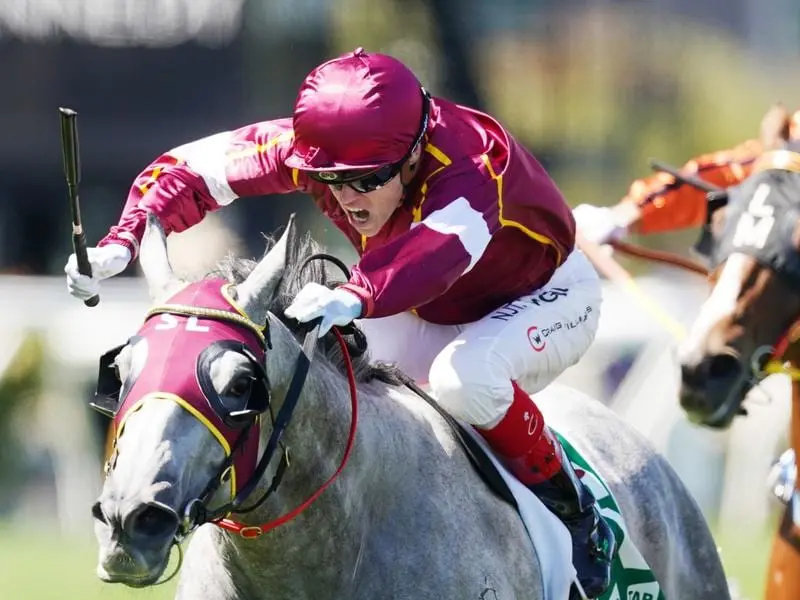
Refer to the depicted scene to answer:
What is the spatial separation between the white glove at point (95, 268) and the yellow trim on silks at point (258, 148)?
0.52m

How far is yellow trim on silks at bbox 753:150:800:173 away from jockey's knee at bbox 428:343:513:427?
3.91 feet

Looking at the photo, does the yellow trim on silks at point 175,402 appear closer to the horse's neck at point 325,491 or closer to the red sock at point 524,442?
the horse's neck at point 325,491

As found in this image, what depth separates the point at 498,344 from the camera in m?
4.28

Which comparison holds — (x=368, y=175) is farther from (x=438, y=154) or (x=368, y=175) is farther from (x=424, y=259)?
(x=424, y=259)

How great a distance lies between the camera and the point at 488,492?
4.18 metres

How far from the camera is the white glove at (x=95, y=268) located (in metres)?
4.04

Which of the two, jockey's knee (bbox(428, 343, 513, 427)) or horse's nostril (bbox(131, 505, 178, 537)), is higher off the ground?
horse's nostril (bbox(131, 505, 178, 537))

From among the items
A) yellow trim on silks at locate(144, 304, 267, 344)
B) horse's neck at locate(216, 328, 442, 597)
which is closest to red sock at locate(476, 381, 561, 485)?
horse's neck at locate(216, 328, 442, 597)

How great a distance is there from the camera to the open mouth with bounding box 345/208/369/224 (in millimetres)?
4238

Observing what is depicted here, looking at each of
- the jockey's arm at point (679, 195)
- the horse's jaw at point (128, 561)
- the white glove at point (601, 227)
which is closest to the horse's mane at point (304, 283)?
the horse's jaw at point (128, 561)

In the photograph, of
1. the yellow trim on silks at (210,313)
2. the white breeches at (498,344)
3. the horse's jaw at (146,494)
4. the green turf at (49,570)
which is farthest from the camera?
the green turf at (49,570)

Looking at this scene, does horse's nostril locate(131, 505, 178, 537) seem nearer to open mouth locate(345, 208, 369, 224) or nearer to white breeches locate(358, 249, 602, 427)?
white breeches locate(358, 249, 602, 427)

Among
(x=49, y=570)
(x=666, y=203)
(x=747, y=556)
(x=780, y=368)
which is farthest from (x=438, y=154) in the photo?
(x=747, y=556)

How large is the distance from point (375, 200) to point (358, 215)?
11 cm
